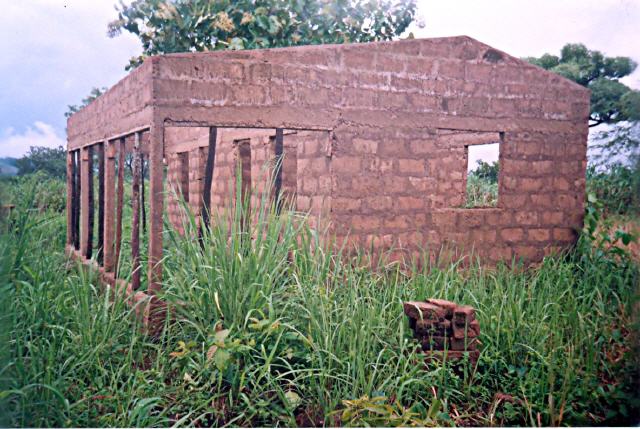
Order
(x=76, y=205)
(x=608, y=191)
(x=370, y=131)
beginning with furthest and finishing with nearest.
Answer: (x=76, y=205), (x=608, y=191), (x=370, y=131)

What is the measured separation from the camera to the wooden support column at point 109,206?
6547mm

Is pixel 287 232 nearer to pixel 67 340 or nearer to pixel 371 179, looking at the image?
pixel 67 340

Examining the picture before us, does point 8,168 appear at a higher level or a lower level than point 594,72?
lower

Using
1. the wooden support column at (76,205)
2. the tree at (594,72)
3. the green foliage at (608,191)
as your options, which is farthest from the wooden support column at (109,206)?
the tree at (594,72)

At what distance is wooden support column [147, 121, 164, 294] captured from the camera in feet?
15.6

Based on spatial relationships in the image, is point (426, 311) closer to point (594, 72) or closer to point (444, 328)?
point (444, 328)

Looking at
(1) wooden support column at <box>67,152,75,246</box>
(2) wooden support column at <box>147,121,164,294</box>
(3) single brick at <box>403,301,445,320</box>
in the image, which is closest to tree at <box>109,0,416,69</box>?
(1) wooden support column at <box>67,152,75,246</box>

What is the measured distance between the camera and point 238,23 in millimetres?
11859

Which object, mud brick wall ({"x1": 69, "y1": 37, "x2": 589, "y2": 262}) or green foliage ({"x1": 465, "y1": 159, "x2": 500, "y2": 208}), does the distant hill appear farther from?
green foliage ({"x1": 465, "y1": 159, "x2": 500, "y2": 208})

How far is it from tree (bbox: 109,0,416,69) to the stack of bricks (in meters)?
8.28

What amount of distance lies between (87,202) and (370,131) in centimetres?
427

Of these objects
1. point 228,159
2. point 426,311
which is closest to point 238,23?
point 228,159

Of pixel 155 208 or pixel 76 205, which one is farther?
pixel 76 205

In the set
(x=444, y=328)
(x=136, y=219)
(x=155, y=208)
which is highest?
(x=155, y=208)
